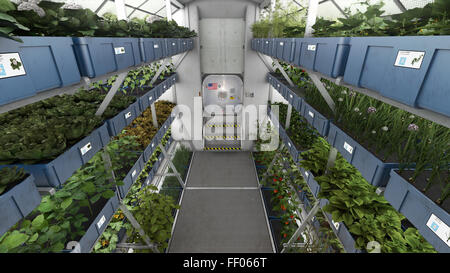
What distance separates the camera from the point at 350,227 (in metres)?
1.59

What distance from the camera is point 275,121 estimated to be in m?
4.33

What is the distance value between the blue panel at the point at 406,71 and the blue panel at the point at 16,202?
189 centimetres

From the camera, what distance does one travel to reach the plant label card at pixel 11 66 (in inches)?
30.5

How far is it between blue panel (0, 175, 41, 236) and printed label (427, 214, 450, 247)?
192 centimetres

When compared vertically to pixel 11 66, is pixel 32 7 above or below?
above

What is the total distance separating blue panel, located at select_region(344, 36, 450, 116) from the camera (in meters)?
0.74

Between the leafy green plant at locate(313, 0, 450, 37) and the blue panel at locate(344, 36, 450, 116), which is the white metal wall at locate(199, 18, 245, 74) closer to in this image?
the leafy green plant at locate(313, 0, 450, 37)

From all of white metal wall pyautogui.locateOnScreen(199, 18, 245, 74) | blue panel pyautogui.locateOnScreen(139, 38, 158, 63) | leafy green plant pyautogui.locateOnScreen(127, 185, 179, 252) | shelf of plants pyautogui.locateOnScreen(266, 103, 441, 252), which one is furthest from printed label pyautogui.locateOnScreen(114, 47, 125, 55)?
white metal wall pyautogui.locateOnScreen(199, 18, 245, 74)

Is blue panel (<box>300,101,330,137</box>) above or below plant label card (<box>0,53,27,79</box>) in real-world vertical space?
below

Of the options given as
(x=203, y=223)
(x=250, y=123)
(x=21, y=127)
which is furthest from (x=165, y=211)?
(x=250, y=123)

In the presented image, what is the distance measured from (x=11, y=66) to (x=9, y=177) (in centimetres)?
55

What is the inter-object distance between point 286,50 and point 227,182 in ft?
11.6

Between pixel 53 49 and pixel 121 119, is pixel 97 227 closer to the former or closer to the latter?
pixel 121 119

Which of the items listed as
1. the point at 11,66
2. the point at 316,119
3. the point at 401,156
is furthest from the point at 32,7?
the point at 316,119
